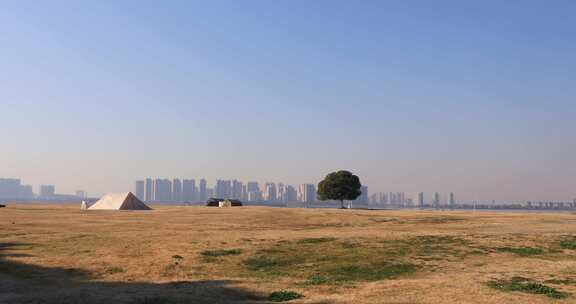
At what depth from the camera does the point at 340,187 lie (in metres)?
117

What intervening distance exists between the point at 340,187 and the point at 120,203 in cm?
5247

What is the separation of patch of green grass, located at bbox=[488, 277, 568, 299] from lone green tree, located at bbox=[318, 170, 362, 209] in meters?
97.5

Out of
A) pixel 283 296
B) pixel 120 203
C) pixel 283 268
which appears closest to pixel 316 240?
pixel 283 268

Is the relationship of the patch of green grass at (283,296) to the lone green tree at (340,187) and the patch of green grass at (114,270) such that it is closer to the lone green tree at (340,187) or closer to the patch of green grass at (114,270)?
the patch of green grass at (114,270)

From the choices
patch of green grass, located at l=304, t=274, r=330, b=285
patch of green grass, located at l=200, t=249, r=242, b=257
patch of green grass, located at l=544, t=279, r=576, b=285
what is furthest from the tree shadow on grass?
patch of green grass, located at l=544, t=279, r=576, b=285

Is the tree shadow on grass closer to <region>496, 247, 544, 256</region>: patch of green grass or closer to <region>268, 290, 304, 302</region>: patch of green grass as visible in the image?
<region>268, 290, 304, 302</region>: patch of green grass

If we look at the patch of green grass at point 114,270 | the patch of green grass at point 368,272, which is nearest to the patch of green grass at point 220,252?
the patch of green grass at point 114,270

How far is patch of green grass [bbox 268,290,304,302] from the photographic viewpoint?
1640cm

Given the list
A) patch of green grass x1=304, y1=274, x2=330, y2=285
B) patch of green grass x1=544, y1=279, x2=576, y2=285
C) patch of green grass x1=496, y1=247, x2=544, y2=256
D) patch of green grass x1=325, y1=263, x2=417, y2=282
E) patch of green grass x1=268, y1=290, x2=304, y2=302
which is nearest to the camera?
patch of green grass x1=268, y1=290, x2=304, y2=302

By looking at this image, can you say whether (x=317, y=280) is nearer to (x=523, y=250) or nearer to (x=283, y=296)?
(x=283, y=296)

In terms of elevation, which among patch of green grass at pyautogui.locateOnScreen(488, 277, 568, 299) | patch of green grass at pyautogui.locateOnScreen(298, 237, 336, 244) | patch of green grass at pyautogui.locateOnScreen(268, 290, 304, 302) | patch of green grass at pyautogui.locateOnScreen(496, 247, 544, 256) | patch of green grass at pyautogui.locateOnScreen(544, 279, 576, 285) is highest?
patch of green grass at pyautogui.locateOnScreen(298, 237, 336, 244)

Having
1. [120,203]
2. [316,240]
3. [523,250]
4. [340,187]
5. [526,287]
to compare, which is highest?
[340,187]

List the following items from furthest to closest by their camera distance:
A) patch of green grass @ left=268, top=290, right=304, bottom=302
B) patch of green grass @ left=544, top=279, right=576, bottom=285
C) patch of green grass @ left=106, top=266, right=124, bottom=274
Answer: patch of green grass @ left=106, top=266, right=124, bottom=274 < patch of green grass @ left=544, top=279, right=576, bottom=285 < patch of green grass @ left=268, top=290, right=304, bottom=302

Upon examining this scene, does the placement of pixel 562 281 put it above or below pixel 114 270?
below
